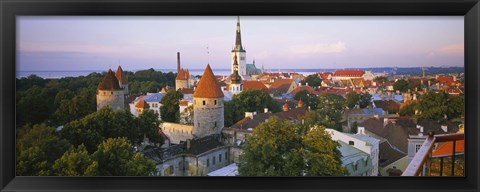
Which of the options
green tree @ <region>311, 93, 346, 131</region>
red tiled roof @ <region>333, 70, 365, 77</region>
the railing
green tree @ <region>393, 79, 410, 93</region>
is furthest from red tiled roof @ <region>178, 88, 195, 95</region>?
the railing

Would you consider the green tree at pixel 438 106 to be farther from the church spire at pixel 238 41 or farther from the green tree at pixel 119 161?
the green tree at pixel 119 161

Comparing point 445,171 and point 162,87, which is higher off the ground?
point 162,87

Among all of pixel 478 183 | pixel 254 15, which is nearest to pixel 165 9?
pixel 254 15

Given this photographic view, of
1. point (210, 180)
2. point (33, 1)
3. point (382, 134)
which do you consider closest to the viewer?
point (33, 1)

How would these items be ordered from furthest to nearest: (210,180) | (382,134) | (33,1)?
(382,134)
(210,180)
(33,1)

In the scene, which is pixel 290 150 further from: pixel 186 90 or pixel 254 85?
pixel 186 90

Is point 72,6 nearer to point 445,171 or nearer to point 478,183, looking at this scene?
point 445,171

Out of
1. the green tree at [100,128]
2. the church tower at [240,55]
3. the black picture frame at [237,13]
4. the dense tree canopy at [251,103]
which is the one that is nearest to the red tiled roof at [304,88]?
the dense tree canopy at [251,103]
